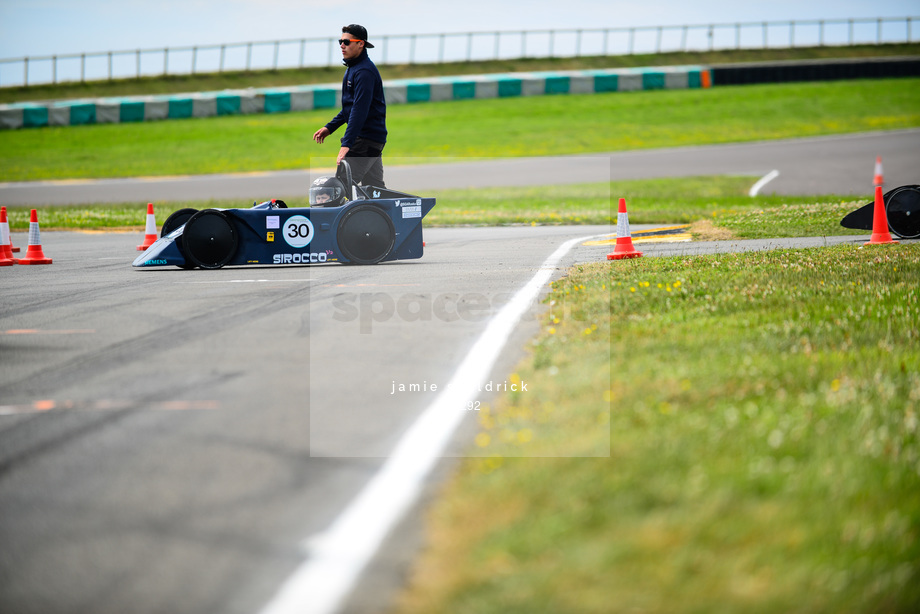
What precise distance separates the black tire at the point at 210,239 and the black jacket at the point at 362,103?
5.36ft

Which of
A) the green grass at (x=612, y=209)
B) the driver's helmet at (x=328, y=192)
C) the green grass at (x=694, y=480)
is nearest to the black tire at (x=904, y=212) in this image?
the green grass at (x=612, y=209)

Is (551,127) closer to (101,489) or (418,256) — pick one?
(418,256)

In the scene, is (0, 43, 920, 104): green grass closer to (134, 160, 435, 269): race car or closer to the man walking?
the man walking

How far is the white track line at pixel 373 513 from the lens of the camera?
2.53 meters

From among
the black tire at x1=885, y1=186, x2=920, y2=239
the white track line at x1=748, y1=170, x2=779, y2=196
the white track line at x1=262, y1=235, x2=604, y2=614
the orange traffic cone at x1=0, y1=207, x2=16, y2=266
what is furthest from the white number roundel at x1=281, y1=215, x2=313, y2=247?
the white track line at x1=748, y1=170, x2=779, y2=196

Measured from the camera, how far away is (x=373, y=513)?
3.06 m

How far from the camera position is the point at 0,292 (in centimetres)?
852

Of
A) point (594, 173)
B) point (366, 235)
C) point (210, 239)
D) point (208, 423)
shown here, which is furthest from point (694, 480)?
point (594, 173)

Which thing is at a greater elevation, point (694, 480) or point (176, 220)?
point (176, 220)

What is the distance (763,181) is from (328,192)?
18336 millimetres

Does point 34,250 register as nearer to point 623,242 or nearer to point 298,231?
point 298,231

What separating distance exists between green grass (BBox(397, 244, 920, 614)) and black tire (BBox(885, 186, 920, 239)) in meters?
6.44

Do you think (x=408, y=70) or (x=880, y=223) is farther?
(x=408, y=70)

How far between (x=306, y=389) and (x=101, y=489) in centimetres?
142
